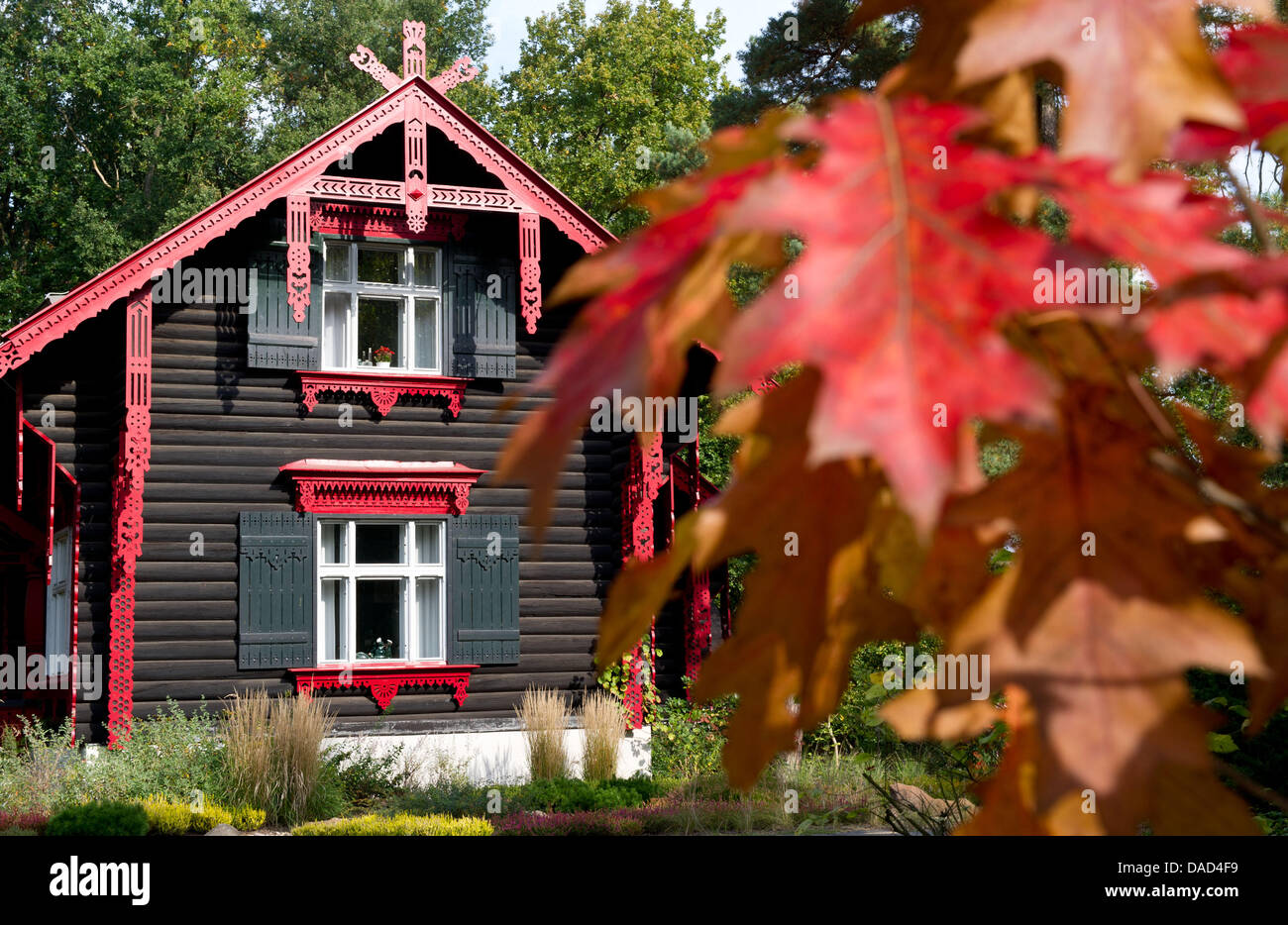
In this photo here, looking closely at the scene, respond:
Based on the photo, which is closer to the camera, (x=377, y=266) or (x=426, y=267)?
(x=426, y=267)

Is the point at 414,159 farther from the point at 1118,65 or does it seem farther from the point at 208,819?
the point at 1118,65

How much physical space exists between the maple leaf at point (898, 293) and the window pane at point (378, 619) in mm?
13135

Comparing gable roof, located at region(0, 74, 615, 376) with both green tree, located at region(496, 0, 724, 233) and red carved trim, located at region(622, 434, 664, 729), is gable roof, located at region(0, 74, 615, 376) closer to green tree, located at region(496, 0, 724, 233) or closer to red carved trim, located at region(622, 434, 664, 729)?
Answer: red carved trim, located at region(622, 434, 664, 729)

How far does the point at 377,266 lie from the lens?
14.3m

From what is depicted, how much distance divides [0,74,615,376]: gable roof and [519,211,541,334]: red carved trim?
20 centimetres

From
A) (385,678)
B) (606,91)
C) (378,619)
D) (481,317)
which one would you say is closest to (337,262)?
(481,317)

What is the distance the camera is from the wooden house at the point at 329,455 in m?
12.4

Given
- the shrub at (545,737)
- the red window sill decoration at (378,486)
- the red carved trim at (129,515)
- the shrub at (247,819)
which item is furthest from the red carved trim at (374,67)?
the shrub at (247,819)

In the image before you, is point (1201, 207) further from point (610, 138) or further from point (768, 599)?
point (610, 138)

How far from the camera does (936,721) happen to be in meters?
0.67

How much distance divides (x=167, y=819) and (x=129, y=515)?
3.76 meters

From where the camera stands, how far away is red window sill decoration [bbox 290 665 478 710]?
41.4ft
